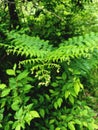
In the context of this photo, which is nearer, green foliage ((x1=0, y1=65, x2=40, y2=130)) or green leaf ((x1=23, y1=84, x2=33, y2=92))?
green foliage ((x1=0, y1=65, x2=40, y2=130))

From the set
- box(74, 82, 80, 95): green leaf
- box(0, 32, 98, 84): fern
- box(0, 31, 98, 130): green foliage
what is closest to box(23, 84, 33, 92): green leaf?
box(0, 31, 98, 130): green foliage

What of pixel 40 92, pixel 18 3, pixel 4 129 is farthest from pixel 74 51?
pixel 18 3

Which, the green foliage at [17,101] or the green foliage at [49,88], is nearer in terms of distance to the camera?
the green foliage at [17,101]

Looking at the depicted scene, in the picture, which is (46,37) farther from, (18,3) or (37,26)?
(18,3)

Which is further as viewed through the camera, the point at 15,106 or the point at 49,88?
the point at 49,88

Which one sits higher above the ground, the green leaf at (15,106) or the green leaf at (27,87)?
the green leaf at (27,87)

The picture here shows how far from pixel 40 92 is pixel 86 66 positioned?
23.4 inches

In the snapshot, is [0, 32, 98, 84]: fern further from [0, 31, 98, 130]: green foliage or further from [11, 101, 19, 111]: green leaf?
[11, 101, 19, 111]: green leaf

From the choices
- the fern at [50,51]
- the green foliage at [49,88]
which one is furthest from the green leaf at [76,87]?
the fern at [50,51]

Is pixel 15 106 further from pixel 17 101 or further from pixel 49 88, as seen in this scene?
pixel 49 88

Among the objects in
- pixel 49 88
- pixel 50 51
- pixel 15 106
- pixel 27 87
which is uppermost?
pixel 50 51

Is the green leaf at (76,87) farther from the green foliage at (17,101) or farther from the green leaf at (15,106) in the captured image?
the green leaf at (15,106)

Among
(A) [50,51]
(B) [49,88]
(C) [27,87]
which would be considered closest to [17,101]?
(C) [27,87]

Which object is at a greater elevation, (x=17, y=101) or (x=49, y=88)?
(x=17, y=101)
